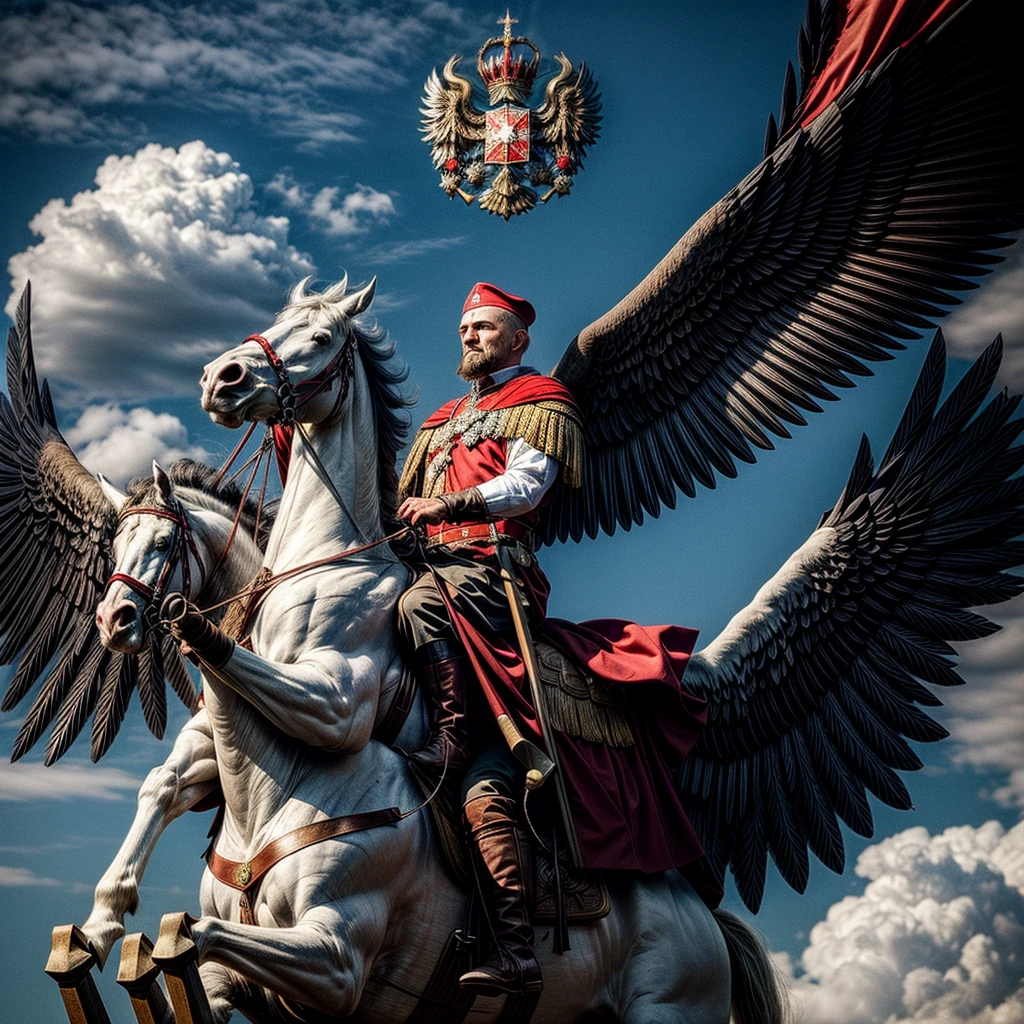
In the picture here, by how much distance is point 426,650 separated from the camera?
21.3ft

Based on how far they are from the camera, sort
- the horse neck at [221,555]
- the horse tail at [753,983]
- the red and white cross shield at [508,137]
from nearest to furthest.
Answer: the horse neck at [221,555] → the horse tail at [753,983] → the red and white cross shield at [508,137]

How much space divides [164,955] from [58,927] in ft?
1.86

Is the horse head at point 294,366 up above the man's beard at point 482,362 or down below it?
below

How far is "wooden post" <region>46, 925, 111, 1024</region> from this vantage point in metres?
5.44

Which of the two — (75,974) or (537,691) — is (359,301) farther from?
(75,974)

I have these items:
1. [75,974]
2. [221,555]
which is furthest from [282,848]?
[221,555]

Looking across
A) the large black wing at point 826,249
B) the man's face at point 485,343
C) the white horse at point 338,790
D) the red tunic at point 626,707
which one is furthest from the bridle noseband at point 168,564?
the large black wing at point 826,249

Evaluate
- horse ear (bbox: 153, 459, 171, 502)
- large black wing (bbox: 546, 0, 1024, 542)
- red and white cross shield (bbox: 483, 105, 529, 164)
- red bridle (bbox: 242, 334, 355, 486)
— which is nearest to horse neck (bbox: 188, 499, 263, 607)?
horse ear (bbox: 153, 459, 171, 502)

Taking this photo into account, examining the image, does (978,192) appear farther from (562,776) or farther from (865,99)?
(562,776)

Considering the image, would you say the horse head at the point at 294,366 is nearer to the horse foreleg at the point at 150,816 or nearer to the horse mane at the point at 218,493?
the horse mane at the point at 218,493

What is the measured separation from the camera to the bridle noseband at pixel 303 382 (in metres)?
6.42

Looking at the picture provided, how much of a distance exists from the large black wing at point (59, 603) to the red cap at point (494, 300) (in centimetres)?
216

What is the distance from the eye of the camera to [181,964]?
206 inches

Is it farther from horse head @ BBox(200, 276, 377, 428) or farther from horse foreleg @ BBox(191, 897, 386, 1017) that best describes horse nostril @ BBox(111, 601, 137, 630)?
horse foreleg @ BBox(191, 897, 386, 1017)
